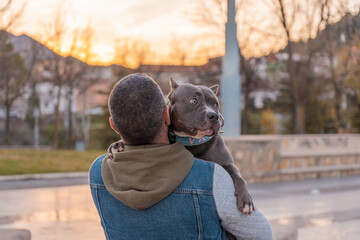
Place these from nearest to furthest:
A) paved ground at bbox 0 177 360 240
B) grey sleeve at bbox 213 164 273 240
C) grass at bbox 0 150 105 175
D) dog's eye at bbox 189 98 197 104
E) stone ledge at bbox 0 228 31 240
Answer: grey sleeve at bbox 213 164 273 240
dog's eye at bbox 189 98 197 104
stone ledge at bbox 0 228 31 240
paved ground at bbox 0 177 360 240
grass at bbox 0 150 105 175

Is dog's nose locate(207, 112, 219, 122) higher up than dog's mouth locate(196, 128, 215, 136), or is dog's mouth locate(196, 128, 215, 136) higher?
dog's nose locate(207, 112, 219, 122)

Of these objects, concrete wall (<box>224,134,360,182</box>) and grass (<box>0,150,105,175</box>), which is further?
grass (<box>0,150,105,175</box>)

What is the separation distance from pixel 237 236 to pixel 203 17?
2163 cm

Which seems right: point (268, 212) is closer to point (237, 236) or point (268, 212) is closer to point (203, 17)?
point (237, 236)

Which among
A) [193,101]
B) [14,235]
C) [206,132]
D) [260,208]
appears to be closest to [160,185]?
[206,132]

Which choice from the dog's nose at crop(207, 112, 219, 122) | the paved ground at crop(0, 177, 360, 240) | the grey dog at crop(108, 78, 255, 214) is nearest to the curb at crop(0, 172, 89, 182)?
the paved ground at crop(0, 177, 360, 240)

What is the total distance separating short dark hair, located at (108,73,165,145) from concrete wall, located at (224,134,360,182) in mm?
8466

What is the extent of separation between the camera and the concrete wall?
10.6 meters

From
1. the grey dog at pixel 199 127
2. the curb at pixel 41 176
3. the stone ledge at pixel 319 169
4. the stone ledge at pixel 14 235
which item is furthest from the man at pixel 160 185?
the curb at pixel 41 176

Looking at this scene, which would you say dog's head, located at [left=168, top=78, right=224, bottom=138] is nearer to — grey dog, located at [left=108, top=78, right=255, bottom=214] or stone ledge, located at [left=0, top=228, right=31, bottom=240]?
grey dog, located at [left=108, top=78, right=255, bottom=214]

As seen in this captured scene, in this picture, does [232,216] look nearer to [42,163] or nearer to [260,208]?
[260,208]

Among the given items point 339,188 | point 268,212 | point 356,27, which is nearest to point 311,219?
point 268,212

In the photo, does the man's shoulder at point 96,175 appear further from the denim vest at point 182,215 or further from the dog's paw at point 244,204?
the dog's paw at point 244,204

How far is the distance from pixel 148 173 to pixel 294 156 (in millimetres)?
10003
